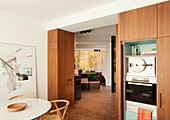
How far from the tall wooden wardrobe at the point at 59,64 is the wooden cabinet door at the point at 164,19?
2745mm

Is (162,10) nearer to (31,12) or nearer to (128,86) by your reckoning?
(128,86)

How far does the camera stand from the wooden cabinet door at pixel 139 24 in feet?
7.38

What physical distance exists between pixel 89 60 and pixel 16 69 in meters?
5.99

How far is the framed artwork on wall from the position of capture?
308cm

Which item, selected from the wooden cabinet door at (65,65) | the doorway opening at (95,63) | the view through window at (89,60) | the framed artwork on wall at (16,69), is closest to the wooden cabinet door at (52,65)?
the wooden cabinet door at (65,65)

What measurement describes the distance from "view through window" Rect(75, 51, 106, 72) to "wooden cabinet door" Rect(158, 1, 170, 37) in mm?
6557

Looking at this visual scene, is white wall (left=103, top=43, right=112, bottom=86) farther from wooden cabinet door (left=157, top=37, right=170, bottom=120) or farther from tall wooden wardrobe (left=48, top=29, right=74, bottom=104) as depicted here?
wooden cabinet door (left=157, top=37, right=170, bottom=120)

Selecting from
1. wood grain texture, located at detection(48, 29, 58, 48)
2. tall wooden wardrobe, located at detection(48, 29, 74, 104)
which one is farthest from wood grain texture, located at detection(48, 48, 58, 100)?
wood grain texture, located at detection(48, 29, 58, 48)

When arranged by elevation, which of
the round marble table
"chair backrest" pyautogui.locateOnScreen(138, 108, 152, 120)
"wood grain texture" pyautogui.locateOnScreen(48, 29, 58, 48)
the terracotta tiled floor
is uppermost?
"wood grain texture" pyautogui.locateOnScreen(48, 29, 58, 48)

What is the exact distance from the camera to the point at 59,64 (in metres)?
3.91

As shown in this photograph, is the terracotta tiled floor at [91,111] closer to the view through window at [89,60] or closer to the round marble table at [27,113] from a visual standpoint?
the round marble table at [27,113]

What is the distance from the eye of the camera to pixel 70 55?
4344mm

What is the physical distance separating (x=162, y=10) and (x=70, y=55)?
2961mm

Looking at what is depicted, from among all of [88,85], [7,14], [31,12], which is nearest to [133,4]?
[31,12]
